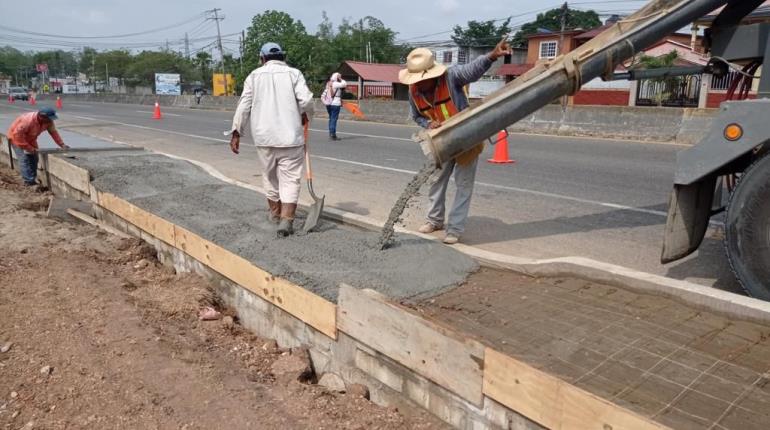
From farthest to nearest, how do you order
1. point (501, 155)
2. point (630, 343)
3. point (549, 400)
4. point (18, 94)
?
point (18, 94) < point (501, 155) < point (630, 343) < point (549, 400)

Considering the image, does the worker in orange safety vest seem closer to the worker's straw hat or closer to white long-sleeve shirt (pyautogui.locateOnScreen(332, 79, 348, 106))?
Answer: the worker's straw hat

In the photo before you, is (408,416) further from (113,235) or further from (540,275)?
(113,235)

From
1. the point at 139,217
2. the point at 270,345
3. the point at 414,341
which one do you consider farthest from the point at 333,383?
the point at 139,217

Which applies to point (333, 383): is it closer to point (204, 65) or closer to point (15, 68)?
point (204, 65)

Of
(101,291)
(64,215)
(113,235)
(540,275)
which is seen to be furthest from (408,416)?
(64,215)

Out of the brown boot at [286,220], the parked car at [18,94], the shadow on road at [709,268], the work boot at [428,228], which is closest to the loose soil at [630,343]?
the shadow on road at [709,268]

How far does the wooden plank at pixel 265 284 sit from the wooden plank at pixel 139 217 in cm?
34

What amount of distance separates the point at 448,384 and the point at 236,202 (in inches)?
170

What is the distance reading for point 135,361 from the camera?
13.0 feet

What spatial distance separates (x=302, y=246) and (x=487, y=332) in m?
2.09

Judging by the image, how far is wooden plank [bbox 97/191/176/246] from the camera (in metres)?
5.78

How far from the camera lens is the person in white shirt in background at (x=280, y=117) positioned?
5195 mm

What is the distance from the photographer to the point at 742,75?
14.7ft

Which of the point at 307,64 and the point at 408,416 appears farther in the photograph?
the point at 307,64
